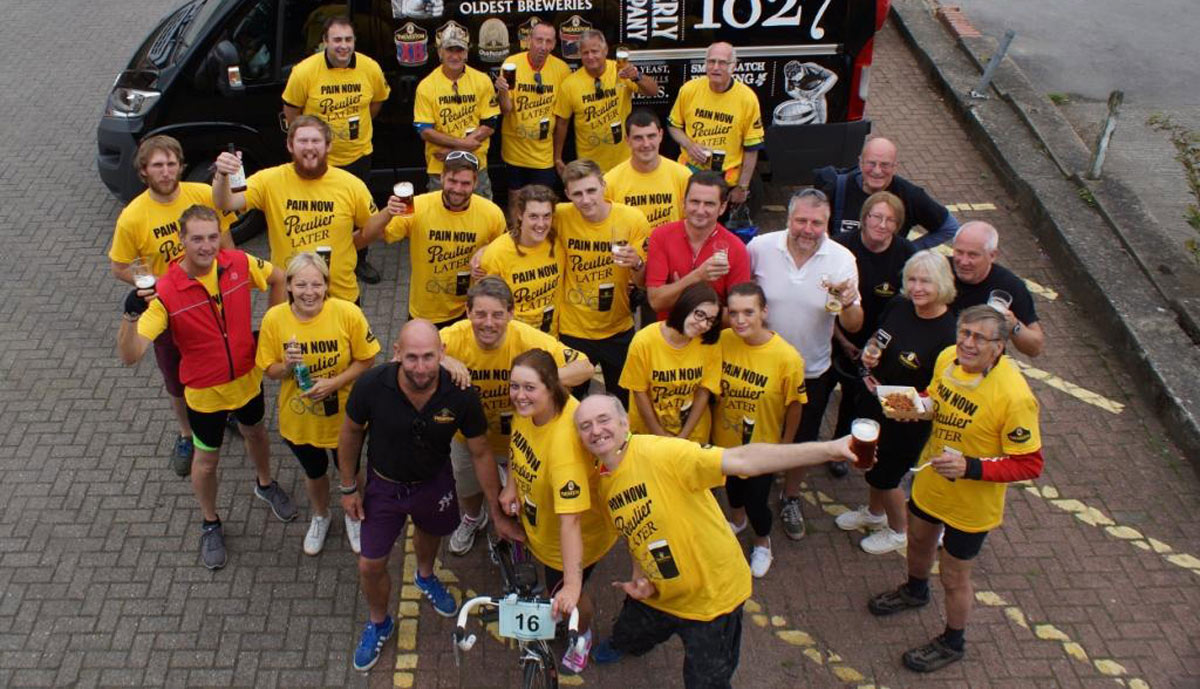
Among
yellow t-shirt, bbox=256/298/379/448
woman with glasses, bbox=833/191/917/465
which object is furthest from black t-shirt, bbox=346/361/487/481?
woman with glasses, bbox=833/191/917/465

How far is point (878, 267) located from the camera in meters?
5.62

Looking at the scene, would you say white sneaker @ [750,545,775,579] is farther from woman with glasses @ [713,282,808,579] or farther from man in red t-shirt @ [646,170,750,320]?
man in red t-shirt @ [646,170,750,320]

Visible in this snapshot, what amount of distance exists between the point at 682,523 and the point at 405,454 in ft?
4.71

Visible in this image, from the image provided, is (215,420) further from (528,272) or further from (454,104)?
(454,104)

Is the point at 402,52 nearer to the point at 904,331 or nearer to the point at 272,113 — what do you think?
the point at 272,113

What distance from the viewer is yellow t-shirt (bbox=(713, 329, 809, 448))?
5.05 metres

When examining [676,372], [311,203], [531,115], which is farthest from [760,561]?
[531,115]

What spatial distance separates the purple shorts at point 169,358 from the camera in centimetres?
573

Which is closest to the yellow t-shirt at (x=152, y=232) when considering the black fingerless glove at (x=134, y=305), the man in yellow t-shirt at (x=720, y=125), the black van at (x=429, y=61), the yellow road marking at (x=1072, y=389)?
the black fingerless glove at (x=134, y=305)

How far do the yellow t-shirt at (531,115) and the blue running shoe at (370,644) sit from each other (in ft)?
13.5

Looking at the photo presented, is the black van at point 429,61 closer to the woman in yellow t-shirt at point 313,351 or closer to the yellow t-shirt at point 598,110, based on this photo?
the yellow t-shirt at point 598,110

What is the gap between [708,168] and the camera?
752 cm

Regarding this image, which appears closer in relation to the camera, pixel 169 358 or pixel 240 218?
pixel 169 358

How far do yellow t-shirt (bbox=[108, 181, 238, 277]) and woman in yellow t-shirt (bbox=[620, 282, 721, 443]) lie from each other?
107 inches
